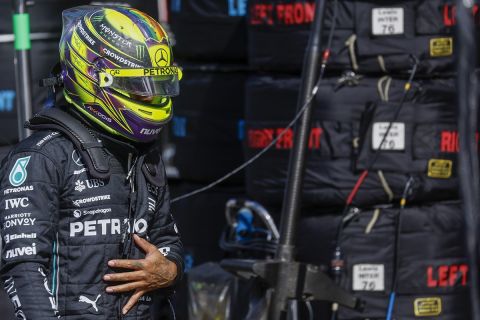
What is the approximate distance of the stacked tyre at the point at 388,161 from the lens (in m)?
5.11

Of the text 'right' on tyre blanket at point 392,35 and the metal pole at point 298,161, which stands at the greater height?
the text 'right' on tyre blanket at point 392,35

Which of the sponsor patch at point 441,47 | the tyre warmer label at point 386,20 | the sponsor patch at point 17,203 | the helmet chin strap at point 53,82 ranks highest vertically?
the tyre warmer label at point 386,20

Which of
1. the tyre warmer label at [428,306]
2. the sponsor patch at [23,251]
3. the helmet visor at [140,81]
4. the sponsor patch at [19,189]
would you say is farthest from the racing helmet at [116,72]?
the tyre warmer label at [428,306]

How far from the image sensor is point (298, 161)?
4.89 meters

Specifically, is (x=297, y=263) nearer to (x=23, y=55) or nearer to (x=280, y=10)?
(x=280, y=10)

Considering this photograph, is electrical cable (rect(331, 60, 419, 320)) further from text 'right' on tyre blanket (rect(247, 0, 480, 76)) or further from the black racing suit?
the black racing suit

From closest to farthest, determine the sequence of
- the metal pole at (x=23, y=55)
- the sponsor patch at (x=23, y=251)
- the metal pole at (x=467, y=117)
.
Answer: the metal pole at (x=467, y=117) < the sponsor patch at (x=23, y=251) < the metal pole at (x=23, y=55)

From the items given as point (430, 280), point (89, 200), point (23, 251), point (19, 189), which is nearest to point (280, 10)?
point (430, 280)

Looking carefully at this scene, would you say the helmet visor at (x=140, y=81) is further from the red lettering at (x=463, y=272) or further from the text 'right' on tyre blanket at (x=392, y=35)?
the red lettering at (x=463, y=272)

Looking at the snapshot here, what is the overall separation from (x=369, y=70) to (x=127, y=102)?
81.7 inches

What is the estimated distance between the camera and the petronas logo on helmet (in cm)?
312

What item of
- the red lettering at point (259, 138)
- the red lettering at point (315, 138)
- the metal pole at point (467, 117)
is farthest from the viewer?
the red lettering at point (259, 138)

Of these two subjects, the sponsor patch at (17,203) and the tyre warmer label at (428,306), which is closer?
the sponsor patch at (17,203)

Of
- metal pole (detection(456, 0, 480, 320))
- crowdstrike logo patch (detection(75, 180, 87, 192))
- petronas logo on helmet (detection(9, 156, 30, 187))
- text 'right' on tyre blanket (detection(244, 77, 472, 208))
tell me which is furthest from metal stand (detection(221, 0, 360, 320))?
metal pole (detection(456, 0, 480, 320))
